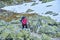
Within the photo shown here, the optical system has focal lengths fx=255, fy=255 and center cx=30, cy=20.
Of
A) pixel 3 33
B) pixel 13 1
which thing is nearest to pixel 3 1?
pixel 13 1

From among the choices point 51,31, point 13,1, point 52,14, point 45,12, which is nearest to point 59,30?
point 51,31

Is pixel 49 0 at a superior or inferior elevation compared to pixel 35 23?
inferior

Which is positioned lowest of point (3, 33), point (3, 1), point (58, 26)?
point (3, 1)

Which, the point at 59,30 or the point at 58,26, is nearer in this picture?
the point at 59,30

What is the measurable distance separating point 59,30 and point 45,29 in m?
1.59

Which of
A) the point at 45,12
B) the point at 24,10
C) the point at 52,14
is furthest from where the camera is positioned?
the point at 24,10

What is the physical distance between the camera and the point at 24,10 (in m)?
50.3

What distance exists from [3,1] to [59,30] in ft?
125

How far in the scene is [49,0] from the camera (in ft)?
192

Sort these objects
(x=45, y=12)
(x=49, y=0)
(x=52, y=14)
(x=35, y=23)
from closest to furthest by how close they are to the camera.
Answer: (x=35, y=23), (x=52, y=14), (x=45, y=12), (x=49, y=0)

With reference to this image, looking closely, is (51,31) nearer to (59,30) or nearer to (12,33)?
(59,30)

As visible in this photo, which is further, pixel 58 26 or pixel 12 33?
pixel 58 26

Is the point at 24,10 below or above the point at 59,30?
below

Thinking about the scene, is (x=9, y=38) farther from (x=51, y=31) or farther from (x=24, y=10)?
(x=24, y=10)
